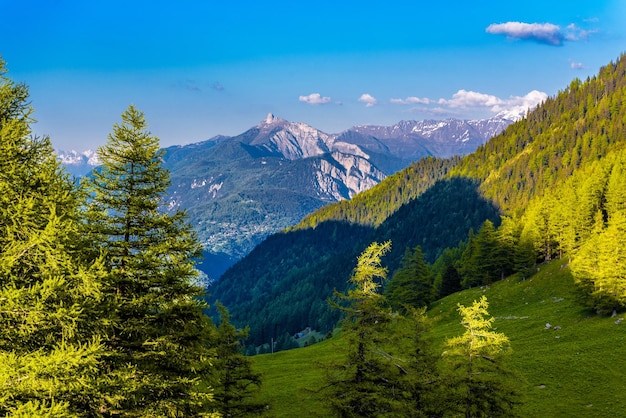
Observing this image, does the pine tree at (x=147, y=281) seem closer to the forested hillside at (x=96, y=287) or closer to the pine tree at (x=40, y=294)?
the forested hillside at (x=96, y=287)

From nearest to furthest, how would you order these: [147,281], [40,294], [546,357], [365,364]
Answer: [40,294] → [147,281] → [365,364] → [546,357]

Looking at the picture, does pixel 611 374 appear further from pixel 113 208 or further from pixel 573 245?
pixel 573 245

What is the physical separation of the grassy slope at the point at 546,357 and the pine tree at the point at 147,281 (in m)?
7.61

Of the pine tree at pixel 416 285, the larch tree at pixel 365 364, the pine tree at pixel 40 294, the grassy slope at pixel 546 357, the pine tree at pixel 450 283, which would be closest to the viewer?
the pine tree at pixel 40 294

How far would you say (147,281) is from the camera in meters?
15.3

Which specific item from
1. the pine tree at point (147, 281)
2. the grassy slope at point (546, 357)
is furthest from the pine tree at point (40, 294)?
the grassy slope at point (546, 357)

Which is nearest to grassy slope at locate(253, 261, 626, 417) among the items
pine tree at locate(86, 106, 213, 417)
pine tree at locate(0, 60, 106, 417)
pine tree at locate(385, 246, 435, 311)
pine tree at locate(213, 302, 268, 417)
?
pine tree at locate(213, 302, 268, 417)

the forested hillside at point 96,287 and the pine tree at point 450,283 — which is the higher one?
the forested hillside at point 96,287

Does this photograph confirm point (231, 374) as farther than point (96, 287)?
Yes

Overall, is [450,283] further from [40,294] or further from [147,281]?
[40,294]

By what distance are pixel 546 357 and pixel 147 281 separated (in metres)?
43.1

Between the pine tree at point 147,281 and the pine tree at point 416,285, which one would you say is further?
the pine tree at point 416,285

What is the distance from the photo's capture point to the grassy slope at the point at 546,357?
1289 inches

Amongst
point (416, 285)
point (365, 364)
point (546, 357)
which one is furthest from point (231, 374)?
point (416, 285)
